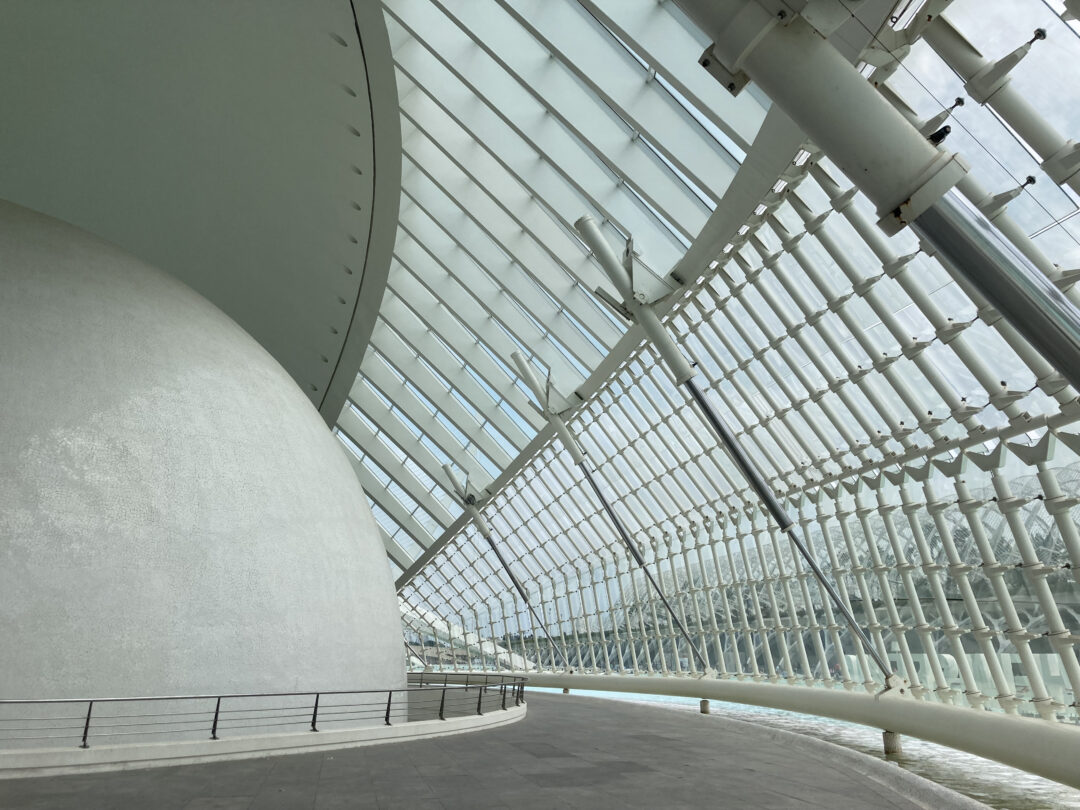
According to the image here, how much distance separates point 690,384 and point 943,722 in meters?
7.85

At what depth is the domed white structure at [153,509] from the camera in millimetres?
12289

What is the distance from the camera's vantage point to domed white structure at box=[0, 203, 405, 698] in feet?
40.3

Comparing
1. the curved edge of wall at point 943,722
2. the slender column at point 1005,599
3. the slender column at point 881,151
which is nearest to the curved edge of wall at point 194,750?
the curved edge of wall at point 943,722

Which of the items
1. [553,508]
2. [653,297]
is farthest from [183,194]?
[553,508]

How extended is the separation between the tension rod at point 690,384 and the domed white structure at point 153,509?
706 centimetres

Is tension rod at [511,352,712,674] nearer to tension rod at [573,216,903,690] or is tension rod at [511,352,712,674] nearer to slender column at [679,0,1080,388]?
tension rod at [573,216,903,690]

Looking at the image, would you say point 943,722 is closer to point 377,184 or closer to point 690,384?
point 690,384

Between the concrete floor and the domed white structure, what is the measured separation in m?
2.00

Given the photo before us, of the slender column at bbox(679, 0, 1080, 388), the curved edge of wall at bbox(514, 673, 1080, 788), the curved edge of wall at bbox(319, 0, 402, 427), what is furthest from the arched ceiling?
the curved edge of wall at bbox(514, 673, 1080, 788)

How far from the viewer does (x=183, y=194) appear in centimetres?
2356

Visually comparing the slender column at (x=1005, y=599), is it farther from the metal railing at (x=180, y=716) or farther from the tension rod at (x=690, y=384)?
the metal railing at (x=180, y=716)

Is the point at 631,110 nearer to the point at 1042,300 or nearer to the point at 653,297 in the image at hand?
the point at 653,297

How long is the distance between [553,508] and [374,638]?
60.1 ft

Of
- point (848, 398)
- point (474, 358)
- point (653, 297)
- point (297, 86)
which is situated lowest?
point (848, 398)
